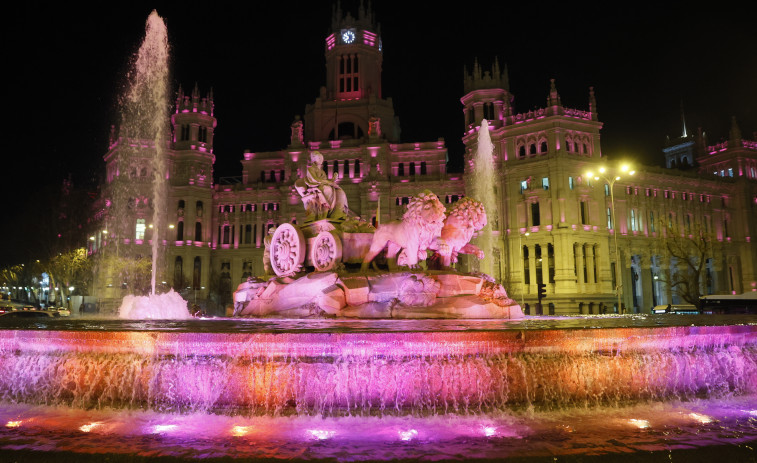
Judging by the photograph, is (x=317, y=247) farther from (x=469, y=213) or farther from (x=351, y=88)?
(x=351, y=88)

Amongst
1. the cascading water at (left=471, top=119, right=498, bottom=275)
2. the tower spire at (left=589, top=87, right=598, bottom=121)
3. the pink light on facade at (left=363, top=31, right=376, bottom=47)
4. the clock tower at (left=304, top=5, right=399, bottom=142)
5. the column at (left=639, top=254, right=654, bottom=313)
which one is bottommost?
the column at (left=639, top=254, right=654, bottom=313)

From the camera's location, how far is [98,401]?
324 inches

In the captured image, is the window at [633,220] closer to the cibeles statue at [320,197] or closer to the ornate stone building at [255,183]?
the ornate stone building at [255,183]

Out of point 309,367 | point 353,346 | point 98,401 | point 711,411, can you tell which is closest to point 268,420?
point 309,367

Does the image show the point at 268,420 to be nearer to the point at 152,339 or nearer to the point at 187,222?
the point at 152,339

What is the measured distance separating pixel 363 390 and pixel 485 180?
196 feet

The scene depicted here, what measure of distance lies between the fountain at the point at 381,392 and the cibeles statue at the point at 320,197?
30.7ft

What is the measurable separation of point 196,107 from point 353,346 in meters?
73.0

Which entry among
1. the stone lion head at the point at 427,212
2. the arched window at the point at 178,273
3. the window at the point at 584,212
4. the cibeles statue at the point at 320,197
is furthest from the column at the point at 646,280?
the stone lion head at the point at 427,212

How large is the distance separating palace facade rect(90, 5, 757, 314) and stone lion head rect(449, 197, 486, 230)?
41.6 m

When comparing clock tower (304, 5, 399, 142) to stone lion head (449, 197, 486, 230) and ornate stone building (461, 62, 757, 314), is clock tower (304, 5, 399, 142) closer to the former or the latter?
ornate stone building (461, 62, 757, 314)

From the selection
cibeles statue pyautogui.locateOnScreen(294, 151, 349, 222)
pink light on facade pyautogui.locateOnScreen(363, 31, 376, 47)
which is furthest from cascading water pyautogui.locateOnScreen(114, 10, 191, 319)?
pink light on facade pyautogui.locateOnScreen(363, 31, 376, 47)

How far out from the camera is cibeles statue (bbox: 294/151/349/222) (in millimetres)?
17594

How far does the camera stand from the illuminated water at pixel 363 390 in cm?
673
